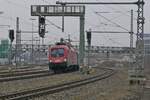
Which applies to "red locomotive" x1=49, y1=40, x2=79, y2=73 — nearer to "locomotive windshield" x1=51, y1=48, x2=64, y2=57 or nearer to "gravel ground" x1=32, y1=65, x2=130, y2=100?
"locomotive windshield" x1=51, y1=48, x2=64, y2=57

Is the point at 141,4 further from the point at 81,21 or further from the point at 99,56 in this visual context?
the point at 99,56

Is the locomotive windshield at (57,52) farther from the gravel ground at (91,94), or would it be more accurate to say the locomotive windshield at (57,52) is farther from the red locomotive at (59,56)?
the gravel ground at (91,94)

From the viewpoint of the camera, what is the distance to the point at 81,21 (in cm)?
6009

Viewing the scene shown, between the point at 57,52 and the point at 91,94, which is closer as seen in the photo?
the point at 91,94

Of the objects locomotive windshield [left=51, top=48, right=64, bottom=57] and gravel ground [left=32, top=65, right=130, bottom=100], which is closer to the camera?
gravel ground [left=32, top=65, right=130, bottom=100]

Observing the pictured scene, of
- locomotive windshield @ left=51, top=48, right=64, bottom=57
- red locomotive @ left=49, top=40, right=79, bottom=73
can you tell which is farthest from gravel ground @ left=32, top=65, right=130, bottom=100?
locomotive windshield @ left=51, top=48, right=64, bottom=57

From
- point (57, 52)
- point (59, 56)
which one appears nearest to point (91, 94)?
point (59, 56)

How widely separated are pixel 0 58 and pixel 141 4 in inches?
3207

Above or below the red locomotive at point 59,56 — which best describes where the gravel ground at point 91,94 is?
below

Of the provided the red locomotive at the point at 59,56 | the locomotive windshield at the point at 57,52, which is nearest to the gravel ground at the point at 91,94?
the red locomotive at the point at 59,56

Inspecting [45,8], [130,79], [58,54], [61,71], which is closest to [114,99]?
[130,79]

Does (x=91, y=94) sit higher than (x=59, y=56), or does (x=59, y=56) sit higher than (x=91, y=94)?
(x=59, y=56)

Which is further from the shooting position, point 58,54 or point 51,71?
point 51,71

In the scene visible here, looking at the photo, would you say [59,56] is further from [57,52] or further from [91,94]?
[91,94]
